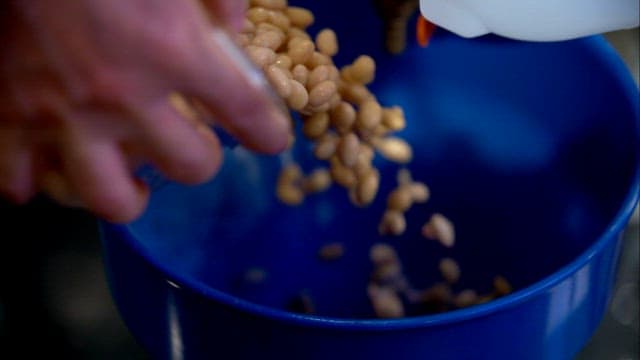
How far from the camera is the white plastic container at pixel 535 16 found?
17.8 inches

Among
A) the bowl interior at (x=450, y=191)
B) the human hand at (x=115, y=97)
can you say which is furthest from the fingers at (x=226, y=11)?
the bowl interior at (x=450, y=191)

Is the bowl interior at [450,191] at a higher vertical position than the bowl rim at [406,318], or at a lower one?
lower

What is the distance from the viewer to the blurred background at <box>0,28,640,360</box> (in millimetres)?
597

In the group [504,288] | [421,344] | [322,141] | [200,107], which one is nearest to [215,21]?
[200,107]

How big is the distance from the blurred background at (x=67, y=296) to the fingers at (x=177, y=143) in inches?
13.5

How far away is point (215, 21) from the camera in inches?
10.3

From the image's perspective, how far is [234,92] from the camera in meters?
0.25

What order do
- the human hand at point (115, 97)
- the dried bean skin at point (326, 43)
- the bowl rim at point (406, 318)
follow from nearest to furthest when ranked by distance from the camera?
1. the human hand at point (115, 97)
2. the bowl rim at point (406, 318)
3. the dried bean skin at point (326, 43)

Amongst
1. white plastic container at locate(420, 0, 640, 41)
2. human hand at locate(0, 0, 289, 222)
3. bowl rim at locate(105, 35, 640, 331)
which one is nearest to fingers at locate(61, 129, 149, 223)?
human hand at locate(0, 0, 289, 222)

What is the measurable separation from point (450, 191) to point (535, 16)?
235 millimetres

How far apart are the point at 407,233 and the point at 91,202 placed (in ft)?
A: 1.45

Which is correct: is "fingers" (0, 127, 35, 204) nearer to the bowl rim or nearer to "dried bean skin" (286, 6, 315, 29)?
the bowl rim

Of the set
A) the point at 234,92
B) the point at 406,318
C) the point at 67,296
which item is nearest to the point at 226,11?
the point at 234,92

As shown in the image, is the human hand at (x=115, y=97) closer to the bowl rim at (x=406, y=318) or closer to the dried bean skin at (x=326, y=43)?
the bowl rim at (x=406, y=318)
